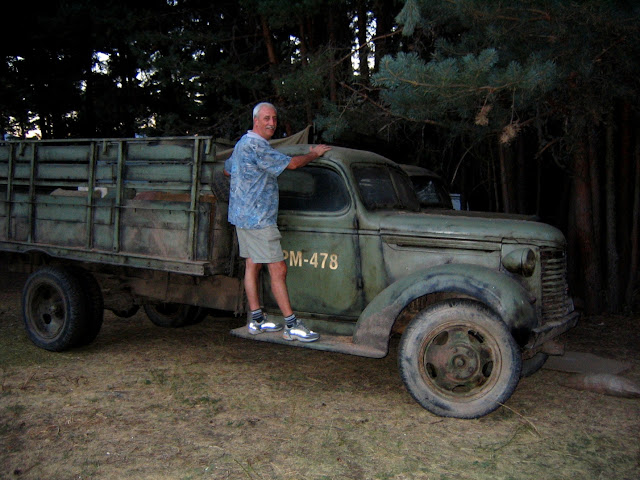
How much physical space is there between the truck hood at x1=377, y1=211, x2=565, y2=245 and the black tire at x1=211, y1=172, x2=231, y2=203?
1249 millimetres

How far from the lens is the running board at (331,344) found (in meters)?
4.16

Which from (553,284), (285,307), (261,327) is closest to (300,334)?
(285,307)

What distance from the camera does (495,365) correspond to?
3.87m

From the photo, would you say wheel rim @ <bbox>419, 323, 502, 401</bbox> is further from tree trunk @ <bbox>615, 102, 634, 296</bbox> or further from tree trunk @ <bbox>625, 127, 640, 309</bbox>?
tree trunk @ <bbox>615, 102, 634, 296</bbox>

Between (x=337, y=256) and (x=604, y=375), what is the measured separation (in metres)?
2.35

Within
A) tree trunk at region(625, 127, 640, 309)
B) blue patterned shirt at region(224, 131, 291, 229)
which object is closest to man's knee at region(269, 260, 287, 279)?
blue patterned shirt at region(224, 131, 291, 229)

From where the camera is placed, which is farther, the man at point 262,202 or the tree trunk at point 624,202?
the tree trunk at point 624,202

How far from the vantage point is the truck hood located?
411 cm

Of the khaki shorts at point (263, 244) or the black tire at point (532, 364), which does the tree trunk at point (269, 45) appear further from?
the black tire at point (532, 364)

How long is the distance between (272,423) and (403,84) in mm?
3501

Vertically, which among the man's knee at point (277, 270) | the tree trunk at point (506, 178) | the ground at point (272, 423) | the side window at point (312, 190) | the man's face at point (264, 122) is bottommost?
the ground at point (272, 423)

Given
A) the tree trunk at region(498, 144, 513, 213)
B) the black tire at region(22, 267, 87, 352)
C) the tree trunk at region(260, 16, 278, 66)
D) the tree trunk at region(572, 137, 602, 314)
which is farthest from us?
the tree trunk at region(260, 16, 278, 66)

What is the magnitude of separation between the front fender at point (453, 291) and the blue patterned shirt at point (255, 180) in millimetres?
1086

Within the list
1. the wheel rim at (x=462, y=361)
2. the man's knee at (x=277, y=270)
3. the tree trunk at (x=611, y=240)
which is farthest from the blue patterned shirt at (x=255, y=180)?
the tree trunk at (x=611, y=240)
